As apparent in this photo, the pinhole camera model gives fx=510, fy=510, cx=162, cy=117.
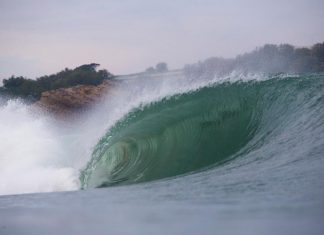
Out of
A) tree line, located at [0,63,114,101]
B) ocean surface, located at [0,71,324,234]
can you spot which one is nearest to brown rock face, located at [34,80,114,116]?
tree line, located at [0,63,114,101]

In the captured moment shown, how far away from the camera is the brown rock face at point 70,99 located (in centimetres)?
5348

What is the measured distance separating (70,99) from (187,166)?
46171 millimetres

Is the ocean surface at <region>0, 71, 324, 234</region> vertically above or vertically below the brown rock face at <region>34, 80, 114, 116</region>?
below

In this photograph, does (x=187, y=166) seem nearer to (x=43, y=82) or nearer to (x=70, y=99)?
(x=70, y=99)

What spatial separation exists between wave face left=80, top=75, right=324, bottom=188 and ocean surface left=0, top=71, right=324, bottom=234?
0.03m

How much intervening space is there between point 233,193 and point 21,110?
19.7m

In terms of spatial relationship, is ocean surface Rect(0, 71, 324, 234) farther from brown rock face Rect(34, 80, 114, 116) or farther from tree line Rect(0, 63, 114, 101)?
tree line Rect(0, 63, 114, 101)

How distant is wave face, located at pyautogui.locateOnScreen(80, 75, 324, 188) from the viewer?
9922mm

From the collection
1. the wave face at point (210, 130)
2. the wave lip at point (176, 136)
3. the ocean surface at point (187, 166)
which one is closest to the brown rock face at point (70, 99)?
the ocean surface at point (187, 166)

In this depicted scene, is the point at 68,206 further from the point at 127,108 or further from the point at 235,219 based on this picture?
the point at 127,108

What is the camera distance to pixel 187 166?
1034 cm

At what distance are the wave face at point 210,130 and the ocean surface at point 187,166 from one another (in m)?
0.03

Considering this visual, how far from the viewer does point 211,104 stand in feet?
42.4

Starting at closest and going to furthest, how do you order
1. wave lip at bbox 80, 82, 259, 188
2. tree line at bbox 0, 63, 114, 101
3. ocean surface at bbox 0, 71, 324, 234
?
ocean surface at bbox 0, 71, 324, 234 → wave lip at bbox 80, 82, 259, 188 → tree line at bbox 0, 63, 114, 101
